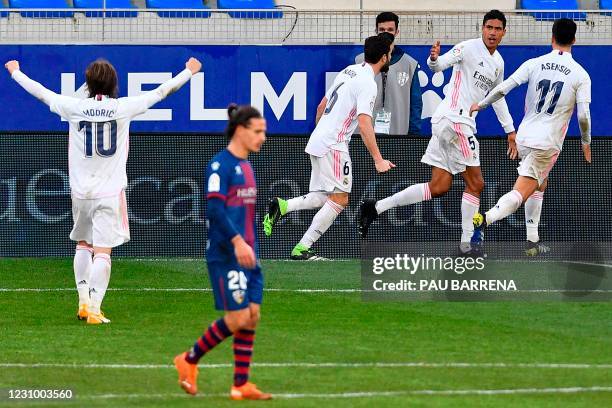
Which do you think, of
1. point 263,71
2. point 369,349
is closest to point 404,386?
point 369,349

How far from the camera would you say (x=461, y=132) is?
49.1 ft

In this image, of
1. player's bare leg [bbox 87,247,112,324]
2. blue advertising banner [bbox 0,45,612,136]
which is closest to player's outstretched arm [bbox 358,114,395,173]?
blue advertising banner [bbox 0,45,612,136]

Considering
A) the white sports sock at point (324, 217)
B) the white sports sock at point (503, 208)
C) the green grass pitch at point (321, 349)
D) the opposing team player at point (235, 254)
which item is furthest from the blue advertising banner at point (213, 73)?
the opposing team player at point (235, 254)

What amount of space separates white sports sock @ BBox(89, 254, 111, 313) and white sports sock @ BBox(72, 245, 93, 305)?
0.26 m

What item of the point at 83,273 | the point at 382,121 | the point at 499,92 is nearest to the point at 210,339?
the point at 83,273

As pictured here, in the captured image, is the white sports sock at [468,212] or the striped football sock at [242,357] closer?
the striped football sock at [242,357]

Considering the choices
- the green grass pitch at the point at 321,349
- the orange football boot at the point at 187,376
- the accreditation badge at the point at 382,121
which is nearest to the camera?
the orange football boot at the point at 187,376

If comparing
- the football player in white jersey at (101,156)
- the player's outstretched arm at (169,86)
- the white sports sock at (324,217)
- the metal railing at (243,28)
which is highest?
the metal railing at (243,28)

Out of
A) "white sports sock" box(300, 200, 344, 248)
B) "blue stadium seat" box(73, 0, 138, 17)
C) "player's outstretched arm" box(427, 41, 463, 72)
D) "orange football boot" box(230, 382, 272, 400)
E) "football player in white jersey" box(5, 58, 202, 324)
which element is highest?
"blue stadium seat" box(73, 0, 138, 17)

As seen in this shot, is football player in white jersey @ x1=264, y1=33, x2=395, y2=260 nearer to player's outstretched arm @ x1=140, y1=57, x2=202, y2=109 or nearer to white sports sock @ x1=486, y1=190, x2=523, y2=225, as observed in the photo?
white sports sock @ x1=486, y1=190, x2=523, y2=225

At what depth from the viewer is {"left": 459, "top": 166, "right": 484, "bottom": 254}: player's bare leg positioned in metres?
15.1

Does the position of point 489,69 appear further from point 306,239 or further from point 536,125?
point 306,239

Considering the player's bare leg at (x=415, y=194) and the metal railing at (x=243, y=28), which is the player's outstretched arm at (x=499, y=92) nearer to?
the player's bare leg at (x=415, y=194)

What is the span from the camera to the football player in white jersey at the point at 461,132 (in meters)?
15.0
